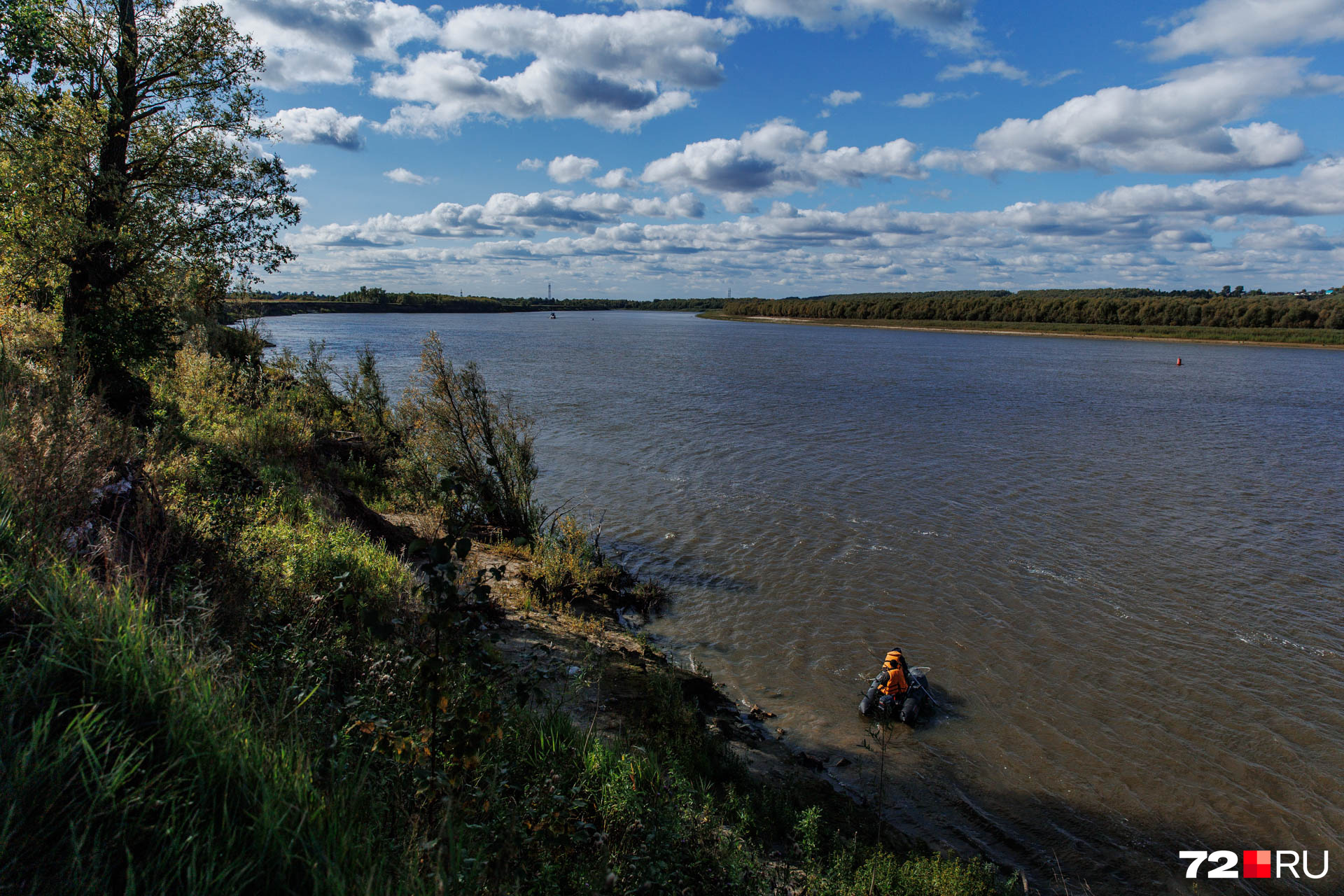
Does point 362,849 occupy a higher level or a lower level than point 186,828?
lower

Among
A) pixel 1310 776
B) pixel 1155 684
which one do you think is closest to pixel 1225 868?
pixel 1310 776

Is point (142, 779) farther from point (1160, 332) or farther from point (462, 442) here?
point (1160, 332)

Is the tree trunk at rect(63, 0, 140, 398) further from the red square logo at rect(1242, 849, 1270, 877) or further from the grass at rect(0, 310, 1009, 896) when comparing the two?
the red square logo at rect(1242, 849, 1270, 877)

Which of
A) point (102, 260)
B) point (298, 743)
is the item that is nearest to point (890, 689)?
point (298, 743)

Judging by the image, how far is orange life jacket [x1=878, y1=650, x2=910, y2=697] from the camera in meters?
9.10

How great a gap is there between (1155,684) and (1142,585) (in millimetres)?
4248

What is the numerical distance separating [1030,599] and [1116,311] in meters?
119

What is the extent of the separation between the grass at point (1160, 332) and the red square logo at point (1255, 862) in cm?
11398

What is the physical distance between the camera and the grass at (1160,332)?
88.5 meters

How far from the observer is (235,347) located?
2480 centimetres

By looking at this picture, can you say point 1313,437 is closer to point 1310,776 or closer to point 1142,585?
point 1142,585

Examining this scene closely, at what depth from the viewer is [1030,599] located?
13.1 metres

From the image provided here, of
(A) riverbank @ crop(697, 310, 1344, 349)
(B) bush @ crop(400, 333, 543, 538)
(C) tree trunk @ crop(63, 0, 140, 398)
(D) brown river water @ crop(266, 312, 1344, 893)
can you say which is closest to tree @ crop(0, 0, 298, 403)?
(C) tree trunk @ crop(63, 0, 140, 398)

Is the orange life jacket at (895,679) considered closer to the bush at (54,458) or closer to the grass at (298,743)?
the grass at (298,743)
